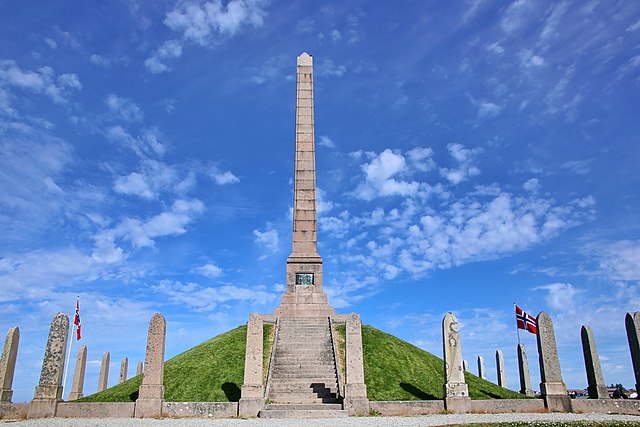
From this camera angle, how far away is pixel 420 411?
15.8 meters

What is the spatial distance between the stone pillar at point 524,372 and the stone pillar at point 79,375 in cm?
2516

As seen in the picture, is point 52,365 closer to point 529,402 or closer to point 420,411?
point 420,411

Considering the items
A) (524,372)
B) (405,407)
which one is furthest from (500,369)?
(405,407)

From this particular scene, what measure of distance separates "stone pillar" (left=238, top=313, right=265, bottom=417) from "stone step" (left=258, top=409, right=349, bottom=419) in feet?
1.08

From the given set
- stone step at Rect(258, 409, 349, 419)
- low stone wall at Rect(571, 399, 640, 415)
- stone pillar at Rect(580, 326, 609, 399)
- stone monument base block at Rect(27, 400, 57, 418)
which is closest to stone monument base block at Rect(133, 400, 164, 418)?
stone monument base block at Rect(27, 400, 57, 418)

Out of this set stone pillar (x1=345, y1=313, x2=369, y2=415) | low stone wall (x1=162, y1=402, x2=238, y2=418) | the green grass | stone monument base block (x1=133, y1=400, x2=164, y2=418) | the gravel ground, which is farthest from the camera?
the green grass

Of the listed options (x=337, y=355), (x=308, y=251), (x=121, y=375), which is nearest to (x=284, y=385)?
(x=337, y=355)

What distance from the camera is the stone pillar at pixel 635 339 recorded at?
58.2 feet

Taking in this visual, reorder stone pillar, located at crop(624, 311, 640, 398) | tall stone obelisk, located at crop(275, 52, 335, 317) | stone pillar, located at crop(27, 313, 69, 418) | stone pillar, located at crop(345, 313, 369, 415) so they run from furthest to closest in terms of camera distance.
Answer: tall stone obelisk, located at crop(275, 52, 335, 317) → stone pillar, located at crop(624, 311, 640, 398) → stone pillar, located at crop(345, 313, 369, 415) → stone pillar, located at crop(27, 313, 69, 418)

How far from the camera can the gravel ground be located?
1324cm

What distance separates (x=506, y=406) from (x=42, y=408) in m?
15.2

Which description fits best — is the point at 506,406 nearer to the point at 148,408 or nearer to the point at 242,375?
the point at 242,375

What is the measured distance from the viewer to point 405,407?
15852 millimetres

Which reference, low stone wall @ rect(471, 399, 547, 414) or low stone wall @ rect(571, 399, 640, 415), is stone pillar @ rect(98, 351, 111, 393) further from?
low stone wall @ rect(571, 399, 640, 415)
